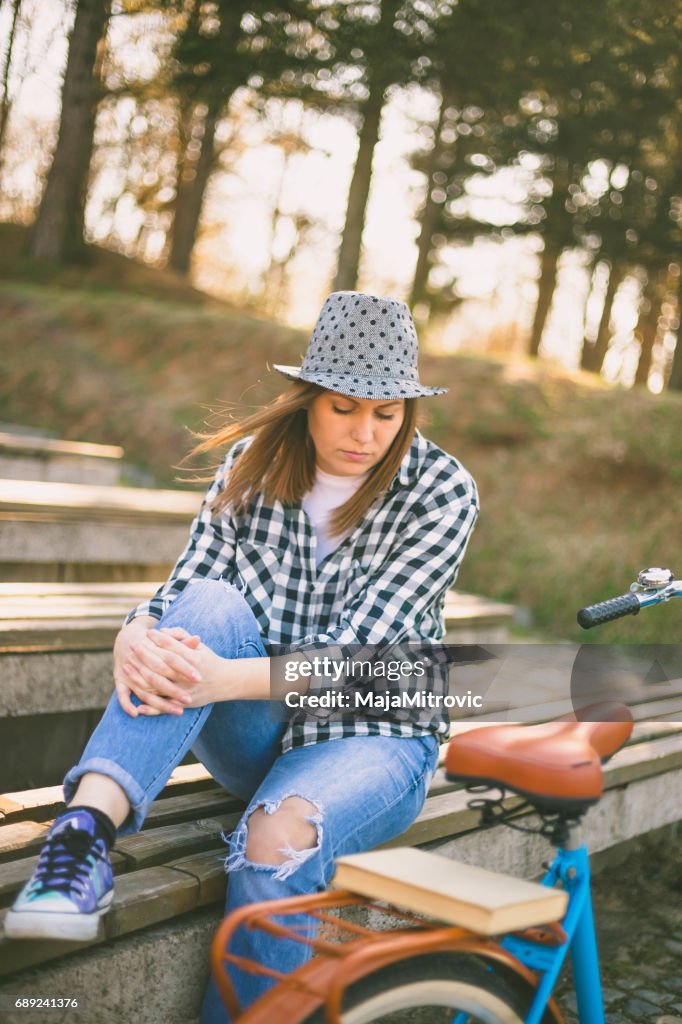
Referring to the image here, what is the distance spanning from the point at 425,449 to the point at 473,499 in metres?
0.17

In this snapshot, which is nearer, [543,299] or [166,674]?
[166,674]

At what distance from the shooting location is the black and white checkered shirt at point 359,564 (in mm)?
2277

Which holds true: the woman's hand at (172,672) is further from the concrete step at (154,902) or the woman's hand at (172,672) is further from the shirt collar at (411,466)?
the shirt collar at (411,466)

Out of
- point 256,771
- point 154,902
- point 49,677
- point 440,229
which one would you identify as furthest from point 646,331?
point 154,902

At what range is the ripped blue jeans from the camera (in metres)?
1.92

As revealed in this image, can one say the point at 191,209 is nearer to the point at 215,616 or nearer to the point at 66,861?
the point at 215,616

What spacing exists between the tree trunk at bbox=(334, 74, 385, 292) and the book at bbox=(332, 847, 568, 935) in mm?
10578

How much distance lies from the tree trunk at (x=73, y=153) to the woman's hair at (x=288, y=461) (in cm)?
1143

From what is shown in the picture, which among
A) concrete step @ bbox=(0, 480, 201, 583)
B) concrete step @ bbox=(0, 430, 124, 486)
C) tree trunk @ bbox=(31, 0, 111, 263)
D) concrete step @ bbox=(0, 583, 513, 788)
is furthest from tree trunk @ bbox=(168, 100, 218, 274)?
concrete step @ bbox=(0, 583, 513, 788)

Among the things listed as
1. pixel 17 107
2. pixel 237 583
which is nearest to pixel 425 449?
pixel 237 583

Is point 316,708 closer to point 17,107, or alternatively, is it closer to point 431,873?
point 431,873

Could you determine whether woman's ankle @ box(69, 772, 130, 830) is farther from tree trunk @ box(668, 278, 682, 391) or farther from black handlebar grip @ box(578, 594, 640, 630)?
tree trunk @ box(668, 278, 682, 391)

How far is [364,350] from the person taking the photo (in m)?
2.38

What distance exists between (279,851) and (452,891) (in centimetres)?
56
